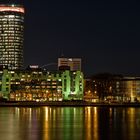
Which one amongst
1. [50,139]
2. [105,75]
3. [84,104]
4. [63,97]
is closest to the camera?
[50,139]

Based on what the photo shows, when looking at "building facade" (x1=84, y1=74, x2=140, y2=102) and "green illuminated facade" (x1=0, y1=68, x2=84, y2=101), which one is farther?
"building facade" (x1=84, y1=74, x2=140, y2=102)

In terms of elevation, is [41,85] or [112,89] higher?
[41,85]

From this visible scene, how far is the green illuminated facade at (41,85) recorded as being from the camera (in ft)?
591

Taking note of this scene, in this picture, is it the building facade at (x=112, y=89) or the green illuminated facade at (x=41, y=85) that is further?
the building facade at (x=112, y=89)

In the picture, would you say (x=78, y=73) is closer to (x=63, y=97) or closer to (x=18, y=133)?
(x=63, y=97)

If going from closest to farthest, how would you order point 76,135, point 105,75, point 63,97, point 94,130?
point 76,135
point 94,130
point 63,97
point 105,75

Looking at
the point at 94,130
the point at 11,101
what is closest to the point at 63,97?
the point at 11,101

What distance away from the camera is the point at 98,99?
183 metres

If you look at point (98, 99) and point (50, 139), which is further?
point (98, 99)

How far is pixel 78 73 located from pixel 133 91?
20742 millimetres

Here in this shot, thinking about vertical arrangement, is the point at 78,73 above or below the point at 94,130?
above

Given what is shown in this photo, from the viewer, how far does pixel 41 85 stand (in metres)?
185

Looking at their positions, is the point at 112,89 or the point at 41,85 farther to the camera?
the point at 112,89

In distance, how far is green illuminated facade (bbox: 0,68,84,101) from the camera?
18025 centimetres
